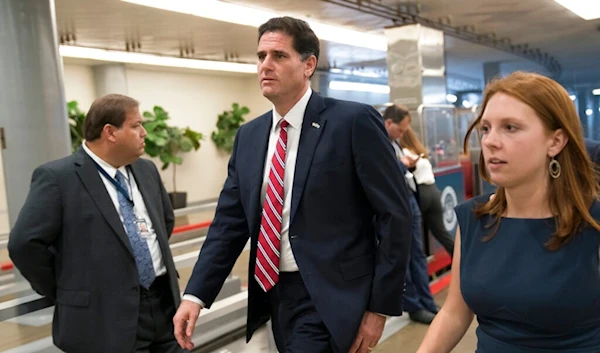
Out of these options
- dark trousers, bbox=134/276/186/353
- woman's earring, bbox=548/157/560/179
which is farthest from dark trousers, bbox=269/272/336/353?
woman's earring, bbox=548/157/560/179

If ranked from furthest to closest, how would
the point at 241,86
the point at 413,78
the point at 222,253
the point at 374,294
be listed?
the point at 241,86 < the point at 413,78 < the point at 222,253 < the point at 374,294

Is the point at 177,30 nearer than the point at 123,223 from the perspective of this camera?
No

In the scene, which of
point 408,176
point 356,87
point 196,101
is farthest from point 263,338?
point 356,87

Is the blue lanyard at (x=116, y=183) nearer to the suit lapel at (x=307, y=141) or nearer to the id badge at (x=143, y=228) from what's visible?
the id badge at (x=143, y=228)

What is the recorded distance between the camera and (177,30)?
31.2 ft

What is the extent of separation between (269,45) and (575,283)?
48.9 inches

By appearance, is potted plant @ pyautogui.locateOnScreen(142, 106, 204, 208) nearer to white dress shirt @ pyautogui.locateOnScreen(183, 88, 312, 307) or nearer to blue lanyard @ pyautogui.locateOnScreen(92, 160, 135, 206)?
blue lanyard @ pyautogui.locateOnScreen(92, 160, 135, 206)

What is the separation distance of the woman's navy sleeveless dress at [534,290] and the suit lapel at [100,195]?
1.55 meters

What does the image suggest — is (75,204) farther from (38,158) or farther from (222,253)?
(38,158)

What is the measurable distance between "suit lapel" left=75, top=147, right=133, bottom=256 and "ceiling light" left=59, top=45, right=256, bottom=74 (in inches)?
315

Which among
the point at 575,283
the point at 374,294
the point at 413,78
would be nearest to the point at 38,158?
the point at 374,294

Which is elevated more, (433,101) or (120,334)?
(433,101)

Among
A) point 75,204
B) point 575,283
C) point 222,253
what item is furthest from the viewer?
point 75,204

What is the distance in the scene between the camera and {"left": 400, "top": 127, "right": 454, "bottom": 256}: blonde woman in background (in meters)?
4.95
